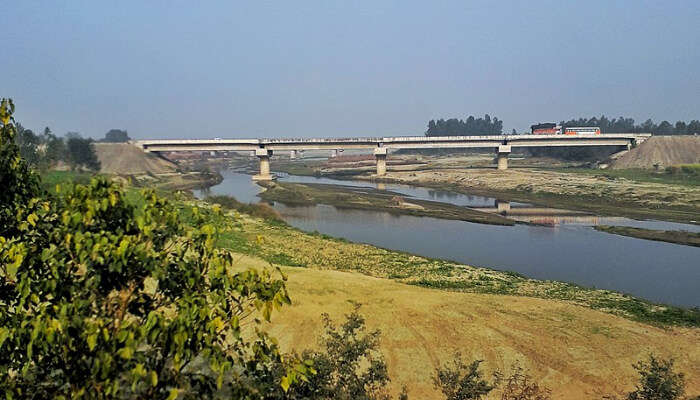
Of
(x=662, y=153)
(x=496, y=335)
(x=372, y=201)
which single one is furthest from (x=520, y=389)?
(x=662, y=153)

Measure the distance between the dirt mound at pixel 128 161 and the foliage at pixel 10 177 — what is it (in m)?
107

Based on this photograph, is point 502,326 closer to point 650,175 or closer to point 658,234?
point 658,234

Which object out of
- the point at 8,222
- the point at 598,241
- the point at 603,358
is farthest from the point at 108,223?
the point at 598,241

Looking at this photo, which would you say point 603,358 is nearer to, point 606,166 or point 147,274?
point 147,274

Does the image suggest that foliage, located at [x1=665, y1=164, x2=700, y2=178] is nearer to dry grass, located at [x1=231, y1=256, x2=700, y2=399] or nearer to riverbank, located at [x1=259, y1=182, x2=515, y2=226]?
riverbank, located at [x1=259, y1=182, x2=515, y2=226]

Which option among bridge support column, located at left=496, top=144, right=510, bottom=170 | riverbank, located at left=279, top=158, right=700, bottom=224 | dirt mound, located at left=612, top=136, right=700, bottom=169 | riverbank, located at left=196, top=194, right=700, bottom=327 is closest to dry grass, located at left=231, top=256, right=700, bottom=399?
riverbank, located at left=196, top=194, right=700, bottom=327

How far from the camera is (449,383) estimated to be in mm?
13312

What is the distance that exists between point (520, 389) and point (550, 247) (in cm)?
3250

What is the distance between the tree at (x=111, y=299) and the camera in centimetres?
489

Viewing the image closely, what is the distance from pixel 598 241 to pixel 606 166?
78076 mm

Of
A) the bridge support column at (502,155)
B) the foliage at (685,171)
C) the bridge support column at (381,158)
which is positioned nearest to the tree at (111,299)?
the foliage at (685,171)

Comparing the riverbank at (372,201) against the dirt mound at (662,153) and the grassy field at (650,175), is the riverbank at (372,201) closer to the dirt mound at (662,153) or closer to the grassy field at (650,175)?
the grassy field at (650,175)

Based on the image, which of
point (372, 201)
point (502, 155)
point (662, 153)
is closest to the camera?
point (372, 201)

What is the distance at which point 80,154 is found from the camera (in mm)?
94750
